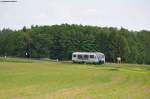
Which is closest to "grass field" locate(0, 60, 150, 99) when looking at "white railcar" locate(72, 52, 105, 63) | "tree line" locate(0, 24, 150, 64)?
"white railcar" locate(72, 52, 105, 63)

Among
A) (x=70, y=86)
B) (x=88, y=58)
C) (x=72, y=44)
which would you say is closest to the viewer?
(x=70, y=86)

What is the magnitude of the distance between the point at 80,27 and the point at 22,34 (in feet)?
76.1

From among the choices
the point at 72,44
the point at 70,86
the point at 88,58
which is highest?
the point at 72,44

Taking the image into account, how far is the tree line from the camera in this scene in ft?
452

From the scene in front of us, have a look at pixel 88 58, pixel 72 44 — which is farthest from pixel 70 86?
pixel 72 44

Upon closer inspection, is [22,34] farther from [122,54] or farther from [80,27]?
[122,54]

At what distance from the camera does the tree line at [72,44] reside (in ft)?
452

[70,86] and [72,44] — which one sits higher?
[72,44]

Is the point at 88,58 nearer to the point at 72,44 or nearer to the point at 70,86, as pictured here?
the point at 72,44

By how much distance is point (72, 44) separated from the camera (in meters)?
142

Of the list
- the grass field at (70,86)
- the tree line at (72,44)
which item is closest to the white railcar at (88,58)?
the tree line at (72,44)

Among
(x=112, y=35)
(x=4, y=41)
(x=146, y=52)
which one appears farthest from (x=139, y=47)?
(x=4, y=41)

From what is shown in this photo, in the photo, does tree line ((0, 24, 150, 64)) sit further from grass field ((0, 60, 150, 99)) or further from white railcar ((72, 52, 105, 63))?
grass field ((0, 60, 150, 99))

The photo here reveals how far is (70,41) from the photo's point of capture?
142750 millimetres
